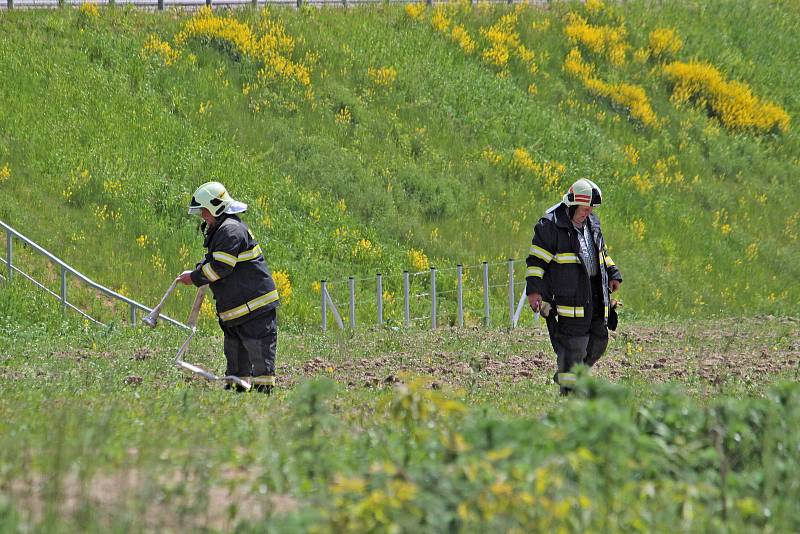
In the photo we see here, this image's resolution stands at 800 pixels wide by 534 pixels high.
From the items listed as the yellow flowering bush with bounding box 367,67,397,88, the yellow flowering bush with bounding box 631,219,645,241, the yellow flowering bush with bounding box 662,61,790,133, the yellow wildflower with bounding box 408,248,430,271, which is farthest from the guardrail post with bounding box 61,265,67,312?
the yellow flowering bush with bounding box 662,61,790,133

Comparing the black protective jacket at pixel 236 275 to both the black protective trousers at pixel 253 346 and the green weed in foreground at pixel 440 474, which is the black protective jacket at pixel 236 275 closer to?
the black protective trousers at pixel 253 346

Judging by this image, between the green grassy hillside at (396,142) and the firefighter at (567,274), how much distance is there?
9807 millimetres

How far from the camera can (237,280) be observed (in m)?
10.7

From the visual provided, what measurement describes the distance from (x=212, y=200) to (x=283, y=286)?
10126 millimetres

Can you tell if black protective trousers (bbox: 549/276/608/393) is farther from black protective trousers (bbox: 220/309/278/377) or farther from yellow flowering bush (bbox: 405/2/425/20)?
yellow flowering bush (bbox: 405/2/425/20)

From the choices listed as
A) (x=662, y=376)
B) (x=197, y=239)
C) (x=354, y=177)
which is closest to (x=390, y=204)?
(x=354, y=177)

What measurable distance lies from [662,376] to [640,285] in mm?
12943

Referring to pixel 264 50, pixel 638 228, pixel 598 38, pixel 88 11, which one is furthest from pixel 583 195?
pixel 598 38

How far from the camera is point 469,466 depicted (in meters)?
4.90

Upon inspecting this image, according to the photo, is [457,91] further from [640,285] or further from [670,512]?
[670,512]

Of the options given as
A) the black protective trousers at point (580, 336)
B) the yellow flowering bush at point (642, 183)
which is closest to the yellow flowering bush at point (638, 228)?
the yellow flowering bush at point (642, 183)

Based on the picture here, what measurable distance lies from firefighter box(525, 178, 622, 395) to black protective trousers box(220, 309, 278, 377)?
2.16 m

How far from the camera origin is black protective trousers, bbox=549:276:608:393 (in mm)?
10523

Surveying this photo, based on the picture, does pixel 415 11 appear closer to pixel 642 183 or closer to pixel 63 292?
pixel 642 183
